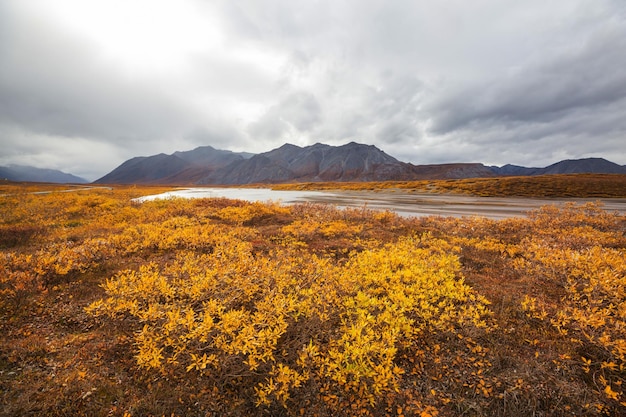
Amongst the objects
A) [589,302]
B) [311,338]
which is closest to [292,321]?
[311,338]

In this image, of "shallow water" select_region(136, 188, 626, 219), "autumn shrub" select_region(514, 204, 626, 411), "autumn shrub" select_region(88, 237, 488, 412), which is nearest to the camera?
"autumn shrub" select_region(88, 237, 488, 412)

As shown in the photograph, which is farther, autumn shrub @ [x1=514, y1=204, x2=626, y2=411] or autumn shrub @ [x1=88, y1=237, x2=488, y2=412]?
autumn shrub @ [x1=514, y1=204, x2=626, y2=411]

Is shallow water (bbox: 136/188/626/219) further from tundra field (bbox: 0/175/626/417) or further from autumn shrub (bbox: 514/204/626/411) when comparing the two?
tundra field (bbox: 0/175/626/417)

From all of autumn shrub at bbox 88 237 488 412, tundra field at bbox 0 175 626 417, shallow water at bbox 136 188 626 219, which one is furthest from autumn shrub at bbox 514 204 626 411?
shallow water at bbox 136 188 626 219

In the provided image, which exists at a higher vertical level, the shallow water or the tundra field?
the shallow water

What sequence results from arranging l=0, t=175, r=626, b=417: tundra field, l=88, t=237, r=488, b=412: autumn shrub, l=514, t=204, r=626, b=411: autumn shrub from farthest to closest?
l=514, t=204, r=626, b=411: autumn shrub, l=88, t=237, r=488, b=412: autumn shrub, l=0, t=175, r=626, b=417: tundra field

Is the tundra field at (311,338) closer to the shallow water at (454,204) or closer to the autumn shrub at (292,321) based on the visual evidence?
the autumn shrub at (292,321)

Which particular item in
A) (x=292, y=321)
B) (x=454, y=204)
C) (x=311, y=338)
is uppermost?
(x=454, y=204)

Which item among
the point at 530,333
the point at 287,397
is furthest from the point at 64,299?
the point at 530,333

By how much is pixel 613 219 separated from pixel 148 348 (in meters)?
27.8

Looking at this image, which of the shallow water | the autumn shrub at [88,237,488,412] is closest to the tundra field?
the autumn shrub at [88,237,488,412]

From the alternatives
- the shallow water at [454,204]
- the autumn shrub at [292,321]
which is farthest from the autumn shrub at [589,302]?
the shallow water at [454,204]

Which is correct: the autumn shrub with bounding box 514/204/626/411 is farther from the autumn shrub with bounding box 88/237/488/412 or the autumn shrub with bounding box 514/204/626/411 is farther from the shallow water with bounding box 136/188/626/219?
the shallow water with bounding box 136/188/626/219

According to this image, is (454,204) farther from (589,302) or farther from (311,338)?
(311,338)
